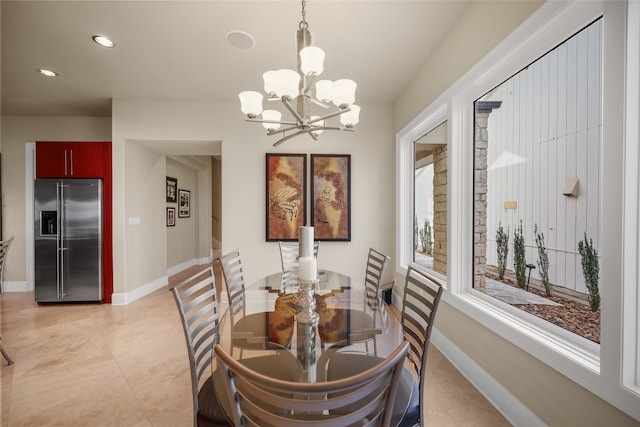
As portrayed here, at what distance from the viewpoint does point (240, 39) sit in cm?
241

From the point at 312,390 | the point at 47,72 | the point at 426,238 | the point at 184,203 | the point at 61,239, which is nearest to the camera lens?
the point at 312,390

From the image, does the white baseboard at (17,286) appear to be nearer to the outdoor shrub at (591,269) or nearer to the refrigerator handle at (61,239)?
the refrigerator handle at (61,239)

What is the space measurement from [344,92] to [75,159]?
13.4 ft

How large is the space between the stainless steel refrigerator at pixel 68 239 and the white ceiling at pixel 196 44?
4.18 feet

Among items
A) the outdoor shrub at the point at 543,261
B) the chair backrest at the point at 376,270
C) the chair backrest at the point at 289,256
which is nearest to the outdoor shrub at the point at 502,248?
the outdoor shrub at the point at 543,261

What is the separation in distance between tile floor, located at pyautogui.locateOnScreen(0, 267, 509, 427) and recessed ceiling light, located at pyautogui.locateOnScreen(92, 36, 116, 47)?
2.83m

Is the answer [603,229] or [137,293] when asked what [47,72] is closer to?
[137,293]

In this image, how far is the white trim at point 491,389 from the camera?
1.53 meters

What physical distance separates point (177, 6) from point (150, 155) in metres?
2.87

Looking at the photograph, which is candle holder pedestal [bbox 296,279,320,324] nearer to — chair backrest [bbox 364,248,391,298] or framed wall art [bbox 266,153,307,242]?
chair backrest [bbox 364,248,391,298]

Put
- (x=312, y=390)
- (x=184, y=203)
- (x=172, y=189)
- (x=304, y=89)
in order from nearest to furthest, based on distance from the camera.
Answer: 1. (x=312, y=390)
2. (x=304, y=89)
3. (x=172, y=189)
4. (x=184, y=203)

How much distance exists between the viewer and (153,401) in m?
1.83

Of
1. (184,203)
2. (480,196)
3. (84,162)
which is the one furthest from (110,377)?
(184,203)

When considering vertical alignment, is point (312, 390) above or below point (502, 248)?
below
